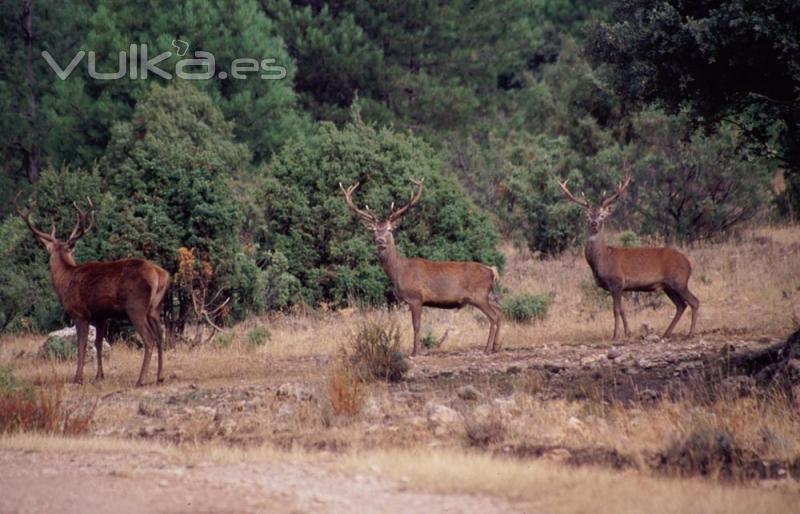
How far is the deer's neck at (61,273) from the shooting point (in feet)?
55.7

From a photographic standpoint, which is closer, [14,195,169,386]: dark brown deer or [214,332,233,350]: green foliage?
[14,195,169,386]: dark brown deer

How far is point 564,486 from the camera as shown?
9820 millimetres

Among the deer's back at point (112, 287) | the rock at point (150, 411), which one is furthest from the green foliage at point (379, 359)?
the deer's back at point (112, 287)

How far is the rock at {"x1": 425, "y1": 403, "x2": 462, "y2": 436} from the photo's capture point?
12242 millimetres

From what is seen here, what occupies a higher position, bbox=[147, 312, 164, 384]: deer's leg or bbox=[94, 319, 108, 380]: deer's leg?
bbox=[147, 312, 164, 384]: deer's leg

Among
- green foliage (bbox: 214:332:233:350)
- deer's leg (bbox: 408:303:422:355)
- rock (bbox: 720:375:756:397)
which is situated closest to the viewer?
rock (bbox: 720:375:756:397)

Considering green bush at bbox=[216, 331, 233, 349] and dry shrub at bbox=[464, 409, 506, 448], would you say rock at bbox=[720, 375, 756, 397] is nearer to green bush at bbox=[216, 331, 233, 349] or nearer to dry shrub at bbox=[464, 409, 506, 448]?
dry shrub at bbox=[464, 409, 506, 448]

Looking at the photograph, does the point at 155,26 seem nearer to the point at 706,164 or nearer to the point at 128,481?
the point at 706,164

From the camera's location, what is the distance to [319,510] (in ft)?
30.9

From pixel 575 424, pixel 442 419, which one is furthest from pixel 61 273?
pixel 575 424

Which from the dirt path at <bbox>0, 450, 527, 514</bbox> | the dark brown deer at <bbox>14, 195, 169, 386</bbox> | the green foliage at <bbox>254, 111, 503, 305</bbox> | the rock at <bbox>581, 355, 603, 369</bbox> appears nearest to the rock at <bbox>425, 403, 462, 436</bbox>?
the dirt path at <bbox>0, 450, 527, 514</bbox>

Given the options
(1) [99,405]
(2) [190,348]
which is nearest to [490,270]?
(2) [190,348]

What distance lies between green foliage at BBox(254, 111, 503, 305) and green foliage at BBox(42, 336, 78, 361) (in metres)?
4.73

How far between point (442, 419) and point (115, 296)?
5738 mm
